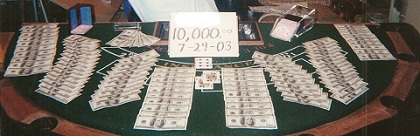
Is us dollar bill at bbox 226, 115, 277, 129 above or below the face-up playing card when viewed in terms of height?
below

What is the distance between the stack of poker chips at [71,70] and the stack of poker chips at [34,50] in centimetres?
6

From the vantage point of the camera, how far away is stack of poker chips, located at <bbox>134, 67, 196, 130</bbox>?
1.50 meters

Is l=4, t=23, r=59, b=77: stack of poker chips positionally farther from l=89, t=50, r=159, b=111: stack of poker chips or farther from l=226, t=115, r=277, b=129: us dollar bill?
l=226, t=115, r=277, b=129: us dollar bill

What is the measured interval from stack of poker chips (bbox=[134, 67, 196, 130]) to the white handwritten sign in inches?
4.4

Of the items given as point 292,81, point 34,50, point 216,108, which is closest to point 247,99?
point 216,108

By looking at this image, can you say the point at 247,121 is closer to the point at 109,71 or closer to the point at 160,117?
the point at 160,117

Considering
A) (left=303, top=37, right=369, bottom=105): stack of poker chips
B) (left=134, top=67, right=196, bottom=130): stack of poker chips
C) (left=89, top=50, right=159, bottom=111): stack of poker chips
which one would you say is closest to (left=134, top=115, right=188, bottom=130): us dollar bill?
(left=134, top=67, right=196, bottom=130): stack of poker chips

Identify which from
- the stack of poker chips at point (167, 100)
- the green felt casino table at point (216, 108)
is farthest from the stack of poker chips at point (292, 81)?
the stack of poker chips at point (167, 100)

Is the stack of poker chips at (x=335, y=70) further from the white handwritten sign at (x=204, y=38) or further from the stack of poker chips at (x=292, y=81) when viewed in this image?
the white handwritten sign at (x=204, y=38)

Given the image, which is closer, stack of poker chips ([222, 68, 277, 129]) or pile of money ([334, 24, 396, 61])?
stack of poker chips ([222, 68, 277, 129])

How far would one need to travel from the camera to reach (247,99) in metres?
1.64

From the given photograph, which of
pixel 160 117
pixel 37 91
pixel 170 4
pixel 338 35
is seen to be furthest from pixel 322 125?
pixel 170 4

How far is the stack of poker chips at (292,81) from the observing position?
1.66 m

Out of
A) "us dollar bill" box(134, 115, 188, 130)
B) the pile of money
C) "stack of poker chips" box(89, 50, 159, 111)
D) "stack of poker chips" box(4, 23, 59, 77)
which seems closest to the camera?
"us dollar bill" box(134, 115, 188, 130)
